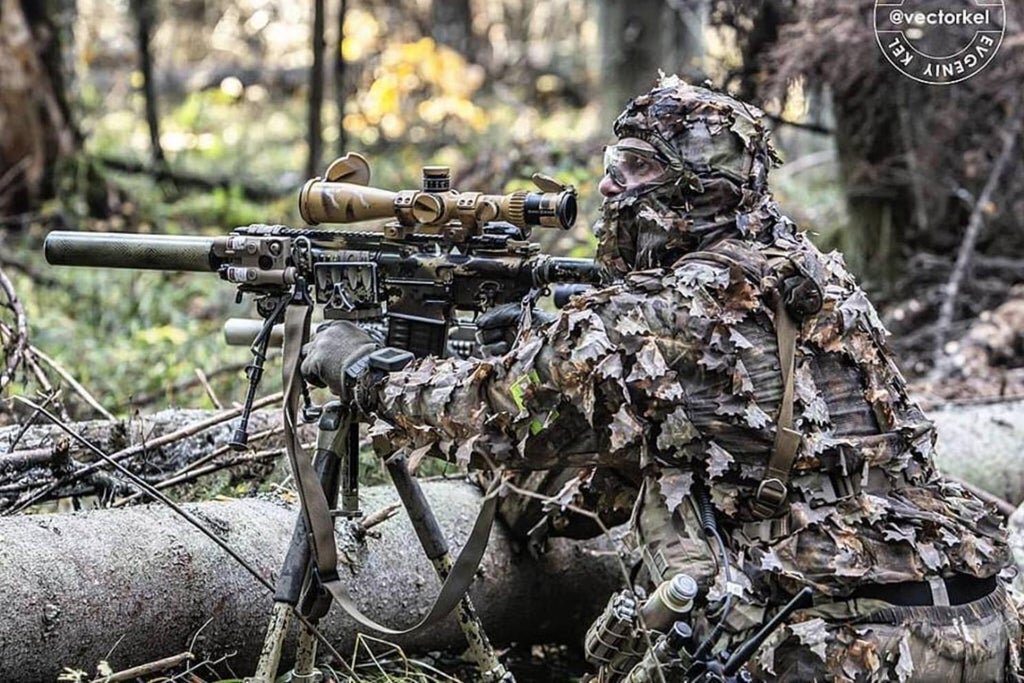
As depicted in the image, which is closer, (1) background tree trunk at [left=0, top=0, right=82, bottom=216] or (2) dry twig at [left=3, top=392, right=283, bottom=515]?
(2) dry twig at [left=3, top=392, right=283, bottom=515]

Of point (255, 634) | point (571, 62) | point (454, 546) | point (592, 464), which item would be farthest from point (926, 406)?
point (571, 62)

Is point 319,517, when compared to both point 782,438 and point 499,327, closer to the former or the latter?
point 499,327

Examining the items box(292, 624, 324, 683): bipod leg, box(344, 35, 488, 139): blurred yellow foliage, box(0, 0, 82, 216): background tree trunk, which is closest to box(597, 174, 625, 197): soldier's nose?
box(292, 624, 324, 683): bipod leg

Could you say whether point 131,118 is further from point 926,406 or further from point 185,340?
point 926,406

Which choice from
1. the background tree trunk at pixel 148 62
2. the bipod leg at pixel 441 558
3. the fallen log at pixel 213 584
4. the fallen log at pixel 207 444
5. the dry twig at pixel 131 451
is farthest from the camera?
the background tree trunk at pixel 148 62

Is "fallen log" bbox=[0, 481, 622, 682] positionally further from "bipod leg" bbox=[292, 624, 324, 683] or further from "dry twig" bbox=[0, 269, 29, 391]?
"dry twig" bbox=[0, 269, 29, 391]

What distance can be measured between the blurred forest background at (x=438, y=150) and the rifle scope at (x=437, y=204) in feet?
6.48

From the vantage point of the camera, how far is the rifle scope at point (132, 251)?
4.30 metres

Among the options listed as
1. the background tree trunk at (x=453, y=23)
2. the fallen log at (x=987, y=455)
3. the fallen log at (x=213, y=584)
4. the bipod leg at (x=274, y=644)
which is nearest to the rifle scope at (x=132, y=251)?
the fallen log at (x=213, y=584)

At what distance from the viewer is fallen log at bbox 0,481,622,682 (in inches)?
159

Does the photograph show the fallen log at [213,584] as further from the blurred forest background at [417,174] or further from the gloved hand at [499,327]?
the gloved hand at [499,327]

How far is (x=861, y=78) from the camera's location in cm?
949

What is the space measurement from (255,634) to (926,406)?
3853 mm

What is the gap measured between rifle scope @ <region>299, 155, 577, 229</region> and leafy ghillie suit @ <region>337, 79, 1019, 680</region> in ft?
0.90
